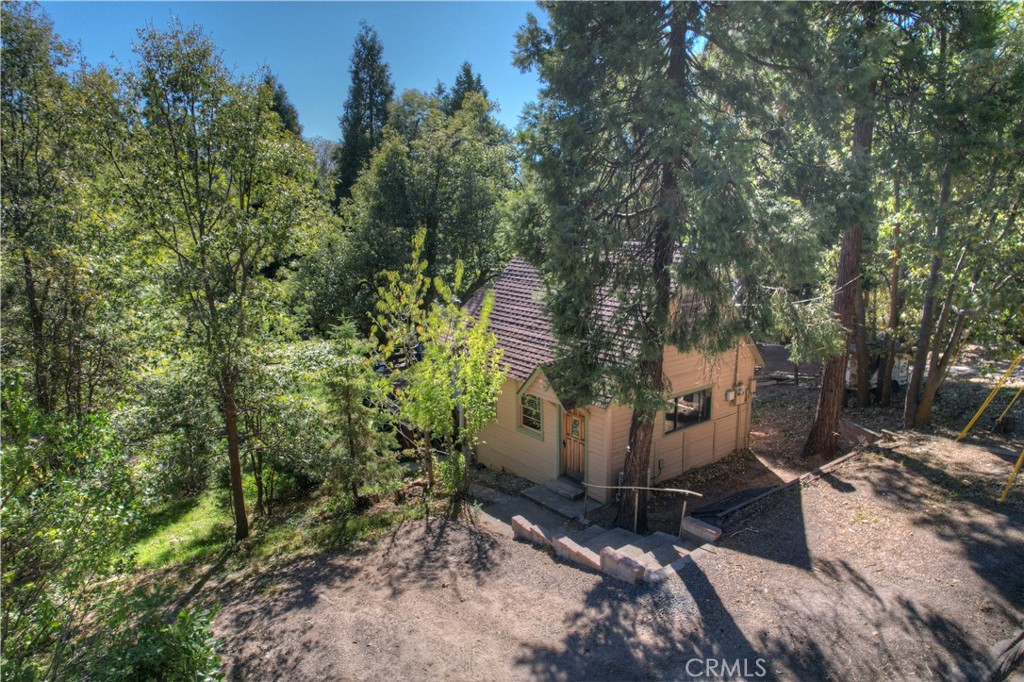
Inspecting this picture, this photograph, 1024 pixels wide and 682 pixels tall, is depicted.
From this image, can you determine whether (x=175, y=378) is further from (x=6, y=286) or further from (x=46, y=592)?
(x=46, y=592)

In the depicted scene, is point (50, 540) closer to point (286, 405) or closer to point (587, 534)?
point (286, 405)

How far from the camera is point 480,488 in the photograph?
13.0m

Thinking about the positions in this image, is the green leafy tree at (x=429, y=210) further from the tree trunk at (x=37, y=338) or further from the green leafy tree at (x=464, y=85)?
the green leafy tree at (x=464, y=85)

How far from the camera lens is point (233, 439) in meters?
9.77

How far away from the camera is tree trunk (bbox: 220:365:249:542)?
9422mm

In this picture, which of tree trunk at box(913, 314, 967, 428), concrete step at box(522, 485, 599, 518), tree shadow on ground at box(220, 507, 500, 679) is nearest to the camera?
tree shadow on ground at box(220, 507, 500, 679)

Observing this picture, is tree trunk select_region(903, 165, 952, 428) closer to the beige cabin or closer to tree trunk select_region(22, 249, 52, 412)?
the beige cabin

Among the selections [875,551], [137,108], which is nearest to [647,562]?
[875,551]

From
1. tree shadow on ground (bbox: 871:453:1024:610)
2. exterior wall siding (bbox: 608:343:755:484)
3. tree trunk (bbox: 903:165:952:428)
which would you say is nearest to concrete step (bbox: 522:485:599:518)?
exterior wall siding (bbox: 608:343:755:484)

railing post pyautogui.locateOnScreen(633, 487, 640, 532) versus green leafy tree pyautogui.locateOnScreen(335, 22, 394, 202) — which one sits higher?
green leafy tree pyautogui.locateOnScreen(335, 22, 394, 202)

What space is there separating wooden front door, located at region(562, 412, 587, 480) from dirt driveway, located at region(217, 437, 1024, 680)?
339cm

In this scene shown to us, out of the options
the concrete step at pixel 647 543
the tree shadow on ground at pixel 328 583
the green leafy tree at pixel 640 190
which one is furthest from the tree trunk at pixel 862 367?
the tree shadow on ground at pixel 328 583

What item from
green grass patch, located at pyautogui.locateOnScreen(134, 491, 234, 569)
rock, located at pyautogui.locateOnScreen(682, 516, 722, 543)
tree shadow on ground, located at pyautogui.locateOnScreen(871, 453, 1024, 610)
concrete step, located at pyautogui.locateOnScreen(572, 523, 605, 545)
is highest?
tree shadow on ground, located at pyautogui.locateOnScreen(871, 453, 1024, 610)

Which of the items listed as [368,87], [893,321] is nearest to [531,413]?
[893,321]
